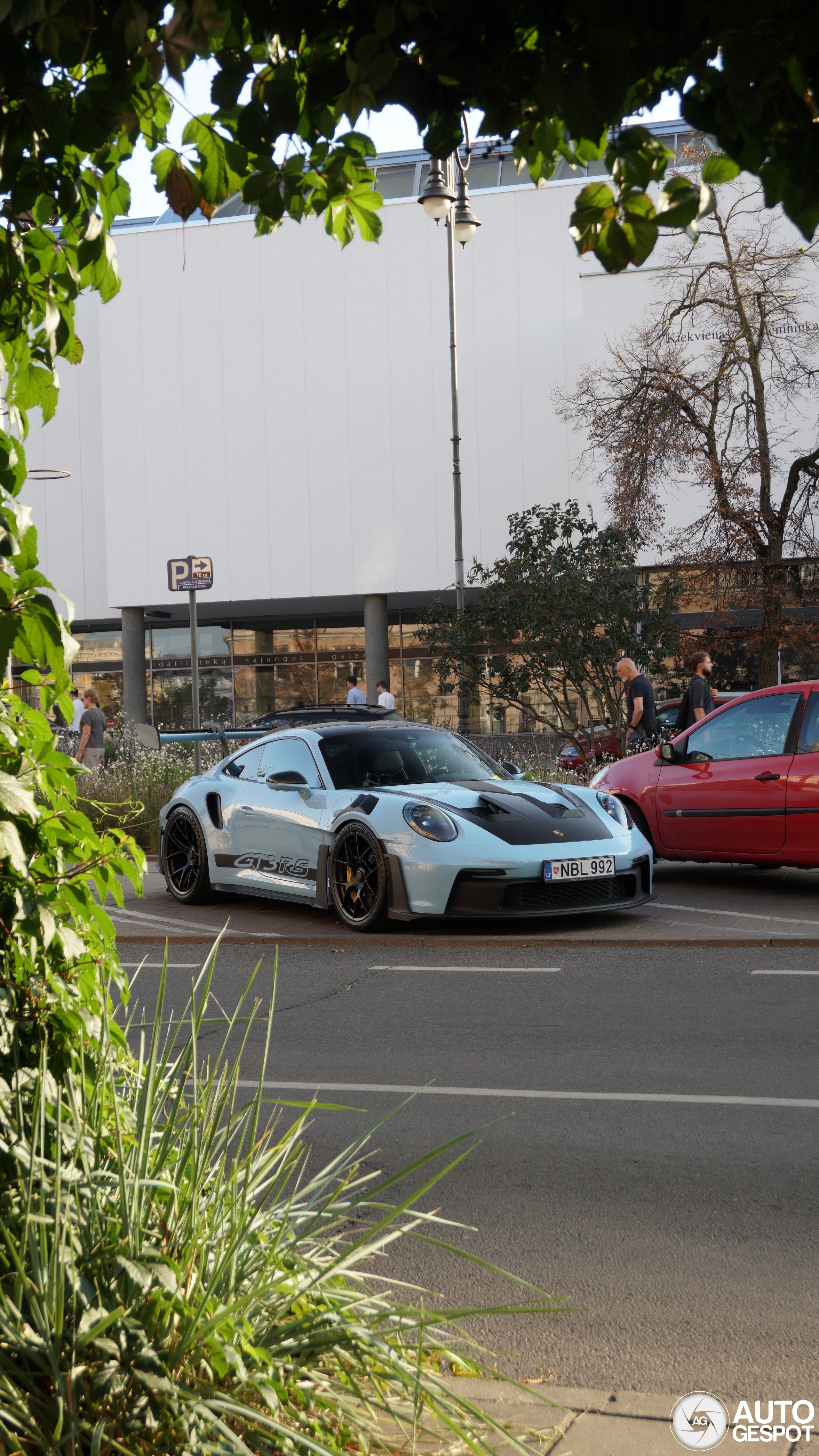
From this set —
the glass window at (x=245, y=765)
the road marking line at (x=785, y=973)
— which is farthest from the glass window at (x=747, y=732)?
the glass window at (x=245, y=765)

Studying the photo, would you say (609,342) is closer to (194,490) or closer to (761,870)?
(194,490)

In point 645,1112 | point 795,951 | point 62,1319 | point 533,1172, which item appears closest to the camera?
point 62,1319

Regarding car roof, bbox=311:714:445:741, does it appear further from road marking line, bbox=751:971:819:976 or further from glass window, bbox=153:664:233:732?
glass window, bbox=153:664:233:732

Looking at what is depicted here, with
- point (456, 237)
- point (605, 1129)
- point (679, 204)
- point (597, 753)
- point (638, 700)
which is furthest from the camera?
point (456, 237)

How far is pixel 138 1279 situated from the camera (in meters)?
2.36

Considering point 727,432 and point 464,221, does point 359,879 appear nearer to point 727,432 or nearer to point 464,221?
point 464,221

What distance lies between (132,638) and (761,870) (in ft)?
101

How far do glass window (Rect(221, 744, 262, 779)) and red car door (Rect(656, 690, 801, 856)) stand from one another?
3406mm

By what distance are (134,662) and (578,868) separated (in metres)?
33.1

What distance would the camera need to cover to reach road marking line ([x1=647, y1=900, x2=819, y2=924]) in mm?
9555

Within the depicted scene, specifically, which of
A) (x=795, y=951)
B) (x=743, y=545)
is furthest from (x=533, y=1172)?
(x=743, y=545)

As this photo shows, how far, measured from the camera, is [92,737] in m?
19.3

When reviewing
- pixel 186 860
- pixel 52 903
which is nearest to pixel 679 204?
pixel 52 903

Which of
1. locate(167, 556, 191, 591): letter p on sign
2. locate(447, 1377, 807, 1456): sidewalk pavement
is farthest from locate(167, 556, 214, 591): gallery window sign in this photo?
locate(447, 1377, 807, 1456): sidewalk pavement
